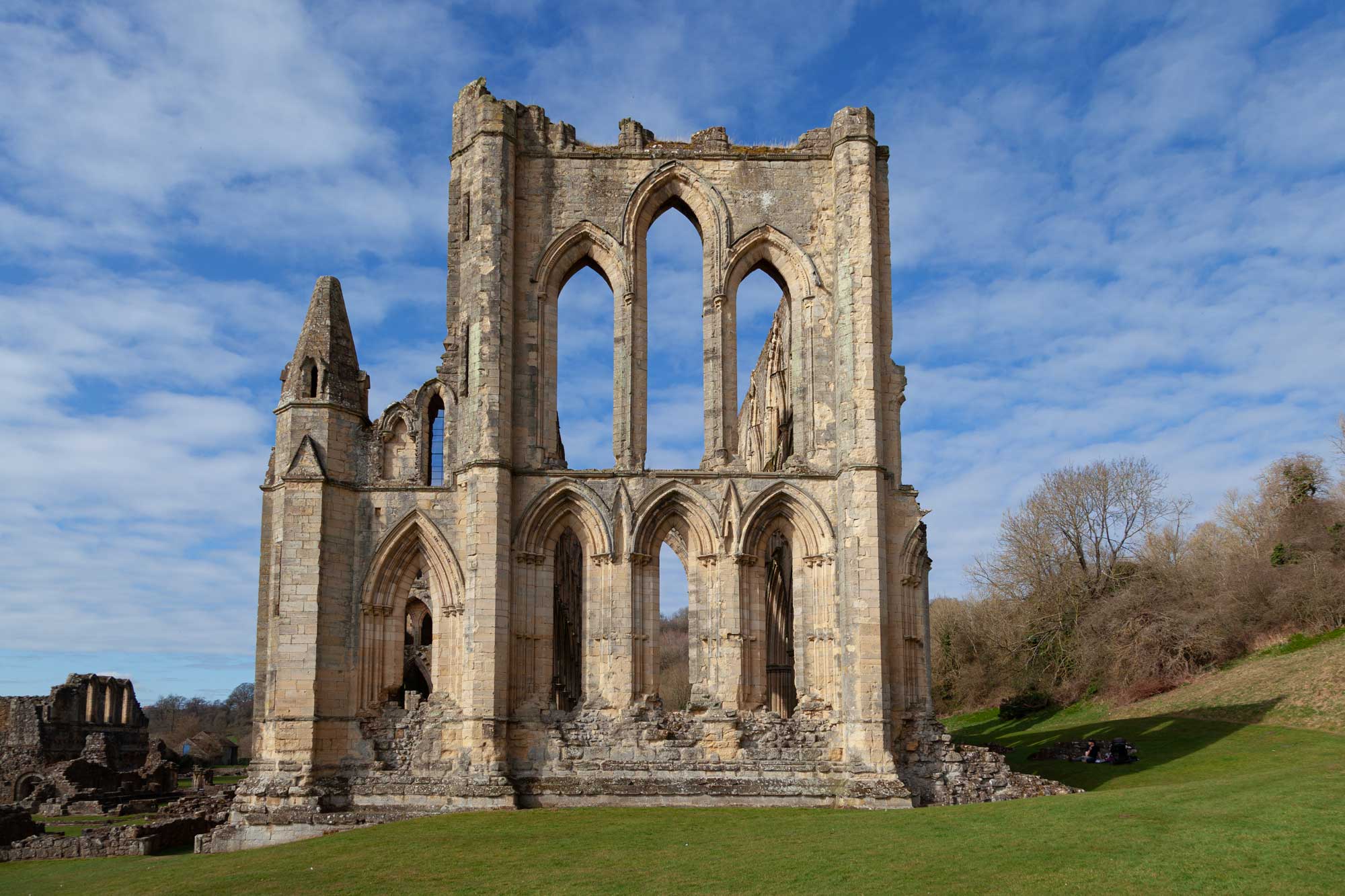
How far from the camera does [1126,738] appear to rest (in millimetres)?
26469

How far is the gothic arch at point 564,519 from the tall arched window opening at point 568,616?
6.41 meters

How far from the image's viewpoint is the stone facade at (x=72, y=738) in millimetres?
34375

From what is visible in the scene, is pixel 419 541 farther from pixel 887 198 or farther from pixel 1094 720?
pixel 1094 720

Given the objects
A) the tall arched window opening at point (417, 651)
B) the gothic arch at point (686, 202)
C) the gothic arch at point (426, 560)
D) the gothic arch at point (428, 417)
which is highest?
the gothic arch at point (686, 202)

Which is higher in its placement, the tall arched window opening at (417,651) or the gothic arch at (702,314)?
the gothic arch at (702,314)

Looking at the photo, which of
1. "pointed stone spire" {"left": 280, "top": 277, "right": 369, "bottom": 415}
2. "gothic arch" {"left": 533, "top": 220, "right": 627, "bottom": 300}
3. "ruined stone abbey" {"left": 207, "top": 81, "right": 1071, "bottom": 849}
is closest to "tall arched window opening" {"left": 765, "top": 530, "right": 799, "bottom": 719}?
"ruined stone abbey" {"left": 207, "top": 81, "right": 1071, "bottom": 849}

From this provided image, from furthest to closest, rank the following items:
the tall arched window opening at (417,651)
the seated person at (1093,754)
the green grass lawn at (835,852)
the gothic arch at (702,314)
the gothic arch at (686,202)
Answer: the tall arched window opening at (417,651)
the seated person at (1093,754)
the gothic arch at (686,202)
the gothic arch at (702,314)
the green grass lawn at (835,852)

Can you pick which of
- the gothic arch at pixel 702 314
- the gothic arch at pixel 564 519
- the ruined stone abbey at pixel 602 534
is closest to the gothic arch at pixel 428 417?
the ruined stone abbey at pixel 602 534

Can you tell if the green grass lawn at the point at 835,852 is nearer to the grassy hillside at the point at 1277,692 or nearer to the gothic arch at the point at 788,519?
the gothic arch at the point at 788,519

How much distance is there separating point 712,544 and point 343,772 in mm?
7167

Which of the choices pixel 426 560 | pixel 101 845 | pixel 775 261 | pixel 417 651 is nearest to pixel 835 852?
pixel 426 560

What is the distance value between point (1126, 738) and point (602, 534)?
14.1m

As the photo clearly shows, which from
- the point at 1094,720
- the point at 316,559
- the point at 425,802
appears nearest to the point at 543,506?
the point at 316,559

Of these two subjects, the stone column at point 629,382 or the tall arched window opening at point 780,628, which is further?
the tall arched window opening at point 780,628
